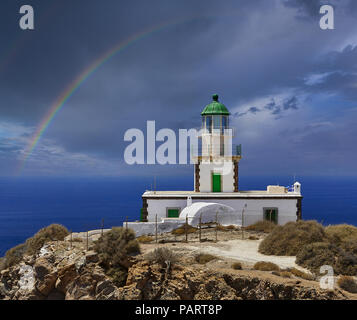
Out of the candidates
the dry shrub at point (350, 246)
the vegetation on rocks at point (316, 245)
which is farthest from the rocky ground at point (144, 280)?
the dry shrub at point (350, 246)

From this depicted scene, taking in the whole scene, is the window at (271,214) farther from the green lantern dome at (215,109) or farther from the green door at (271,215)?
the green lantern dome at (215,109)

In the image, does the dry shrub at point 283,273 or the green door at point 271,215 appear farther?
the green door at point 271,215

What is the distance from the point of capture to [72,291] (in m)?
16.3

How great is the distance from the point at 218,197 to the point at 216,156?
14.4 feet

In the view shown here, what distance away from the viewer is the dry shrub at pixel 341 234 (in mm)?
18328

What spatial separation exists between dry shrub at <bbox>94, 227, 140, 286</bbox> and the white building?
5.38m

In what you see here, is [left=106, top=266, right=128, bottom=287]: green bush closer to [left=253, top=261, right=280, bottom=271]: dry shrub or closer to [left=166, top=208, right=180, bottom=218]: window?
[left=253, top=261, right=280, bottom=271]: dry shrub

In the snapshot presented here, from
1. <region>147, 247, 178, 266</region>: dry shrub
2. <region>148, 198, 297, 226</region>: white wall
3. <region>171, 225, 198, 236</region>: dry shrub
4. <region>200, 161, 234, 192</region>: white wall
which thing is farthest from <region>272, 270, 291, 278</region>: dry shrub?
<region>200, 161, 234, 192</region>: white wall

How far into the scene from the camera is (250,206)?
26.1 meters

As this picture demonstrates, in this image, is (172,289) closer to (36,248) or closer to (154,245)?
(154,245)

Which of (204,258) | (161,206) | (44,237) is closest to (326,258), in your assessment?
(204,258)

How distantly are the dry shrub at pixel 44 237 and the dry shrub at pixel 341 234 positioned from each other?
14.9 m
